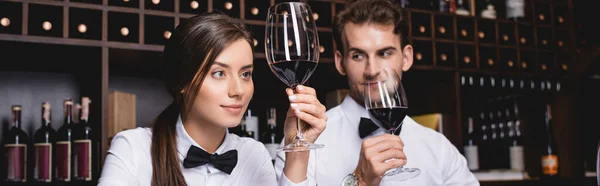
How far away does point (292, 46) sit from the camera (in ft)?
3.90

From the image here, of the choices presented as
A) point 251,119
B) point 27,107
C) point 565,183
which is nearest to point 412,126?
point 251,119

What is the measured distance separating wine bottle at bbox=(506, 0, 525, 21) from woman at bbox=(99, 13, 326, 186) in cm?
186

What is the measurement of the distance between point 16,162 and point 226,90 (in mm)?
1168

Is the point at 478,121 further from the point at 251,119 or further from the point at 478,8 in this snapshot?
the point at 251,119

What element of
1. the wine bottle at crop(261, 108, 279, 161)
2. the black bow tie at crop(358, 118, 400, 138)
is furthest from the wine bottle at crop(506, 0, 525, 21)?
the black bow tie at crop(358, 118, 400, 138)

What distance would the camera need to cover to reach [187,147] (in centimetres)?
170

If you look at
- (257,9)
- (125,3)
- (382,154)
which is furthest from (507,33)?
(382,154)

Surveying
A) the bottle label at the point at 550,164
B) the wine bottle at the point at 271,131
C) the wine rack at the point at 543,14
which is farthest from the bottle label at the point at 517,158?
the wine bottle at the point at 271,131

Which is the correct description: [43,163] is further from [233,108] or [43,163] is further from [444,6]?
[444,6]

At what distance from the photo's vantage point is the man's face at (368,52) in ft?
6.23

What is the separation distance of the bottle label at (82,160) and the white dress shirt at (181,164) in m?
0.66

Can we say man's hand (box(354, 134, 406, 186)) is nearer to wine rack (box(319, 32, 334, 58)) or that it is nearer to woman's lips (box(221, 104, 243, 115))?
woman's lips (box(221, 104, 243, 115))

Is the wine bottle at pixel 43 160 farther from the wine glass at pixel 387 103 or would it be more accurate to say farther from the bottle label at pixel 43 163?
the wine glass at pixel 387 103

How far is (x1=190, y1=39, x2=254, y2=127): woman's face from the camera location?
1512 mm
